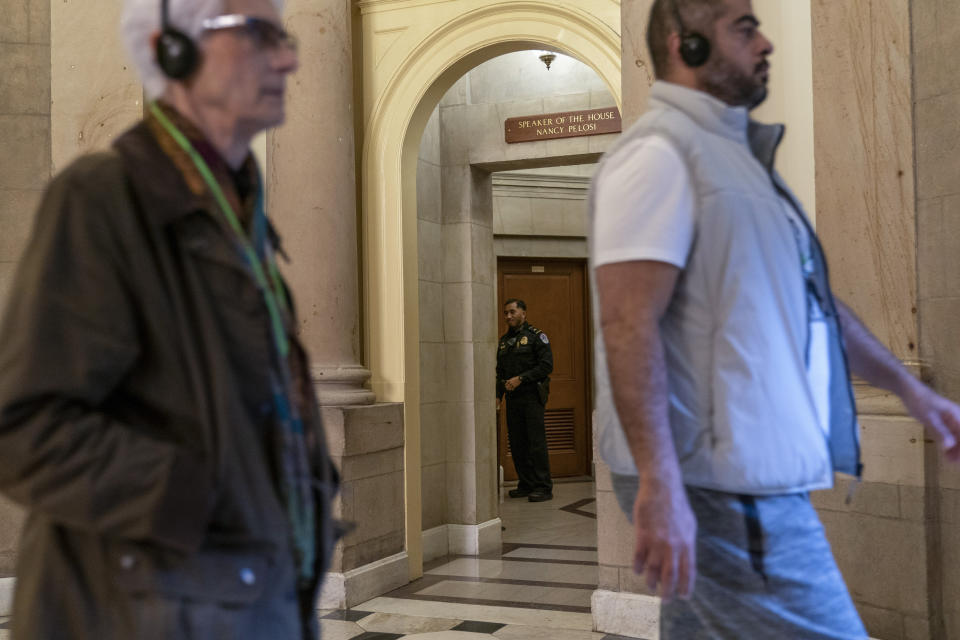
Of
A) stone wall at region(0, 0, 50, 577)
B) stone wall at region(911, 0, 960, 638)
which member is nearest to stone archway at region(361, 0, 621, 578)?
stone wall at region(0, 0, 50, 577)

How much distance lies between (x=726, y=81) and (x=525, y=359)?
322 inches

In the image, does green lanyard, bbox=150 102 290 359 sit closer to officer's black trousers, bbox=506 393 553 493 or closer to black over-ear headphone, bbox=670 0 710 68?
black over-ear headphone, bbox=670 0 710 68

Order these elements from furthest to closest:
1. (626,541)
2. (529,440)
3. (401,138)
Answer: (529,440) < (401,138) < (626,541)

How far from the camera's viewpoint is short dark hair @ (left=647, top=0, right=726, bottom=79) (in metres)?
2.00

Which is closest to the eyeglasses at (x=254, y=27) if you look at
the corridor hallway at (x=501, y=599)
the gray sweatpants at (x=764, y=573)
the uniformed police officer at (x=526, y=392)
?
the gray sweatpants at (x=764, y=573)

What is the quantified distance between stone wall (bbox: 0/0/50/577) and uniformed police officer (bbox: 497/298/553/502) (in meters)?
5.22

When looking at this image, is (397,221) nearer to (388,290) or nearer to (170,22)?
(388,290)

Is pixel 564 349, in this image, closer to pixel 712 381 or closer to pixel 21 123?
pixel 21 123

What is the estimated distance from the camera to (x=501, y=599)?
19.6 feet

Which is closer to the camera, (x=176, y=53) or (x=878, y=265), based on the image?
(x=176, y=53)

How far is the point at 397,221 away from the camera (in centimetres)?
656

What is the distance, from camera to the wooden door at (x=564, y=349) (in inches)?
470

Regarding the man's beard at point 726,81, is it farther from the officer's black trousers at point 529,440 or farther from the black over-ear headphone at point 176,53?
the officer's black trousers at point 529,440

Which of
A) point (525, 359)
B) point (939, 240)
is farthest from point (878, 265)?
point (525, 359)
